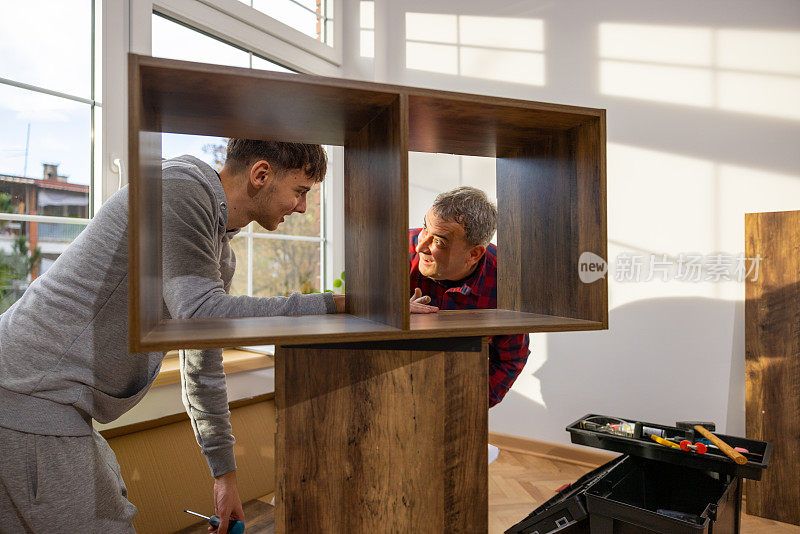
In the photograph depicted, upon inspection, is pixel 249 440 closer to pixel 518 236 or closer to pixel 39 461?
pixel 39 461

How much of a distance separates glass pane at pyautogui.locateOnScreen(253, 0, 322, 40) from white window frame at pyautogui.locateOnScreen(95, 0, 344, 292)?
0.10 m

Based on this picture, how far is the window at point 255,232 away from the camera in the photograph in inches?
98.7

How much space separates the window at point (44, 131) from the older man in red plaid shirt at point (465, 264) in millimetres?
1432

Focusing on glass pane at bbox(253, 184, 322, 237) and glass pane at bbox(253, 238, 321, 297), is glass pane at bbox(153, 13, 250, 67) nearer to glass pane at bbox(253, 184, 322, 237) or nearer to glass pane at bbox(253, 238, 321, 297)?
glass pane at bbox(253, 184, 322, 237)

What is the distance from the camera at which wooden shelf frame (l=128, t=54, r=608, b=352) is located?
0.80 meters

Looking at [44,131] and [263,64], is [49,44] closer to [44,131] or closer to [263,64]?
[44,131]

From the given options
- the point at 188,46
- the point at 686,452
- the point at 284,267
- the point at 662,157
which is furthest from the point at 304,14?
the point at 686,452

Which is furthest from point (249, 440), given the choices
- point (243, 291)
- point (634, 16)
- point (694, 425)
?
point (634, 16)

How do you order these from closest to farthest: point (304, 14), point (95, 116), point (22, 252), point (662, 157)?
point (22, 252) → point (95, 116) → point (662, 157) → point (304, 14)

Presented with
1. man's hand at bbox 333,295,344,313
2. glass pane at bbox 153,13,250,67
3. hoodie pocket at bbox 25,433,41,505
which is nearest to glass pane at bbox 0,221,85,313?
glass pane at bbox 153,13,250,67

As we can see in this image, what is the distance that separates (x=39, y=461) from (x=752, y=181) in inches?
119

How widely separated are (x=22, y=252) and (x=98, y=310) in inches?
50.5

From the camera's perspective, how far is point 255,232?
3.02m

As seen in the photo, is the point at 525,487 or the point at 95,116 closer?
the point at 95,116
